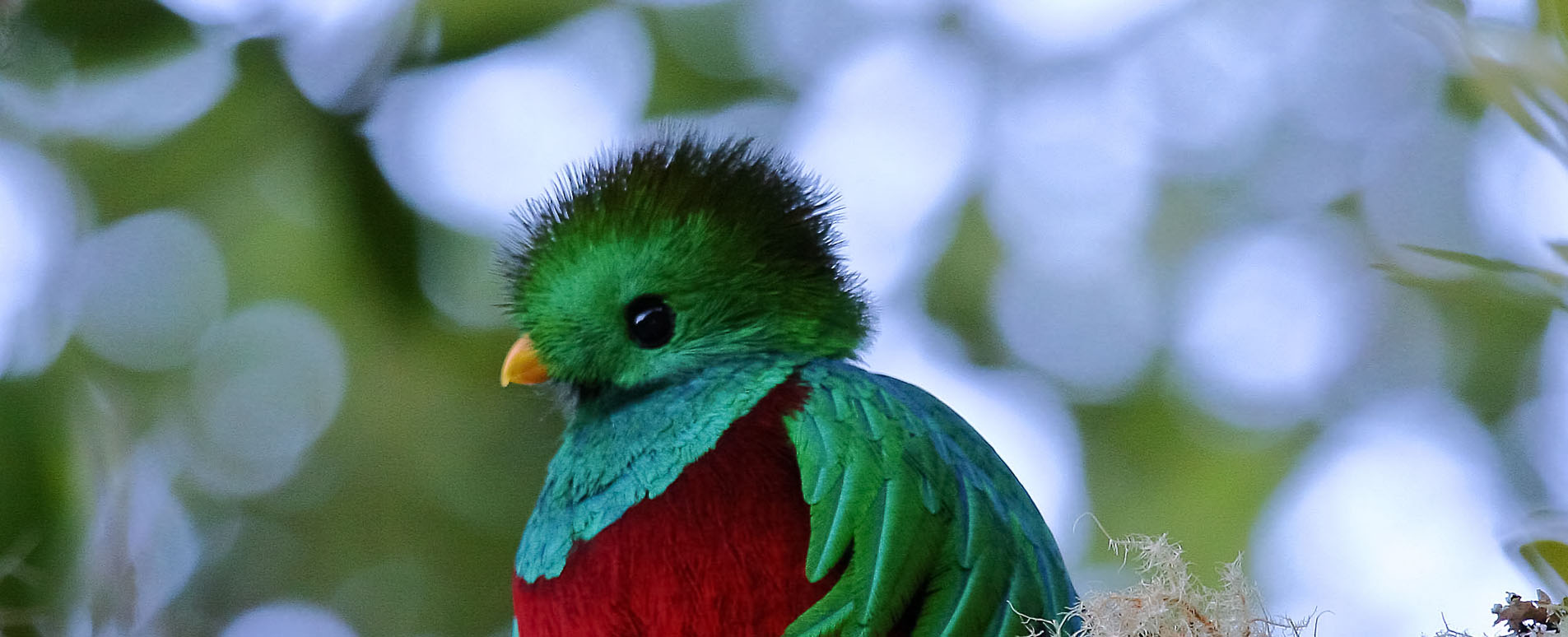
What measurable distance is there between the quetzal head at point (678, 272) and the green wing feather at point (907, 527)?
117 mm

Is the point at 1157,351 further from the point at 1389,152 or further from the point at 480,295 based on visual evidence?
the point at 480,295

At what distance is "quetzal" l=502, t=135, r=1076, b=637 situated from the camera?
3.48 ft

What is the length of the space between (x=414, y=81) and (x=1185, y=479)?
181cm

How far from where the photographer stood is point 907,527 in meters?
1.05

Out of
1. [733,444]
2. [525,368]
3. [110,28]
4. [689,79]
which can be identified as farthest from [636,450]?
[110,28]

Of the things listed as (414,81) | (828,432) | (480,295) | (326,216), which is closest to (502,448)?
(480,295)

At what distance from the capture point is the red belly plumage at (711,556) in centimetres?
107

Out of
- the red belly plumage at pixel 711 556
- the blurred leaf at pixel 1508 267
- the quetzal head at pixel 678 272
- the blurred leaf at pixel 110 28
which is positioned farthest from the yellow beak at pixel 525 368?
the blurred leaf at pixel 110 28

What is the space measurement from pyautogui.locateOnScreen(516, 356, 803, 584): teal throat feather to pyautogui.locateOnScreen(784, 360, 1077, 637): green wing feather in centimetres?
7

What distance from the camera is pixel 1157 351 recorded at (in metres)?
2.54

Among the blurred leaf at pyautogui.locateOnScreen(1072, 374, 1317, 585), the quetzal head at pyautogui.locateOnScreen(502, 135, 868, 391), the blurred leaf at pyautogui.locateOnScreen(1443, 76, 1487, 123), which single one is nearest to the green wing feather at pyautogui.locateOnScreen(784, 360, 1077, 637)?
the quetzal head at pyautogui.locateOnScreen(502, 135, 868, 391)

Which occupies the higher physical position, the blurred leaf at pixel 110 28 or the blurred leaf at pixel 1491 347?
the blurred leaf at pixel 110 28

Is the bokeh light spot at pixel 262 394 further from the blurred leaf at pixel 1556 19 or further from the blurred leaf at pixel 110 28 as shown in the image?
the blurred leaf at pixel 1556 19

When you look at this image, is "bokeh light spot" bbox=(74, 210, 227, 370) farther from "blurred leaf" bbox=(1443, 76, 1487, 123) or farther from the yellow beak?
"blurred leaf" bbox=(1443, 76, 1487, 123)
